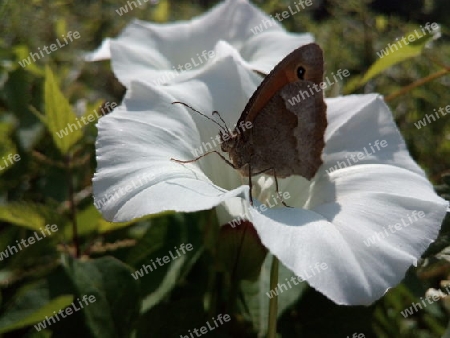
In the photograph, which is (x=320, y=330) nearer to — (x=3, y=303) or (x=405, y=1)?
(x=3, y=303)

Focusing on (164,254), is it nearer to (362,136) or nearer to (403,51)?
(362,136)

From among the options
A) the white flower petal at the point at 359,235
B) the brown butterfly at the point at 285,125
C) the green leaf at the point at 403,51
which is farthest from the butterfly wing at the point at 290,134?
the green leaf at the point at 403,51

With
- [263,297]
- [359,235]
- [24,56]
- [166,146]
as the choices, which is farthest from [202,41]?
[359,235]

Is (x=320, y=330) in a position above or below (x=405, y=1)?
below

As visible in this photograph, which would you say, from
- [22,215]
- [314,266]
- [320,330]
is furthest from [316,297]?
[22,215]

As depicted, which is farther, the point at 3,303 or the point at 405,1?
the point at 405,1
